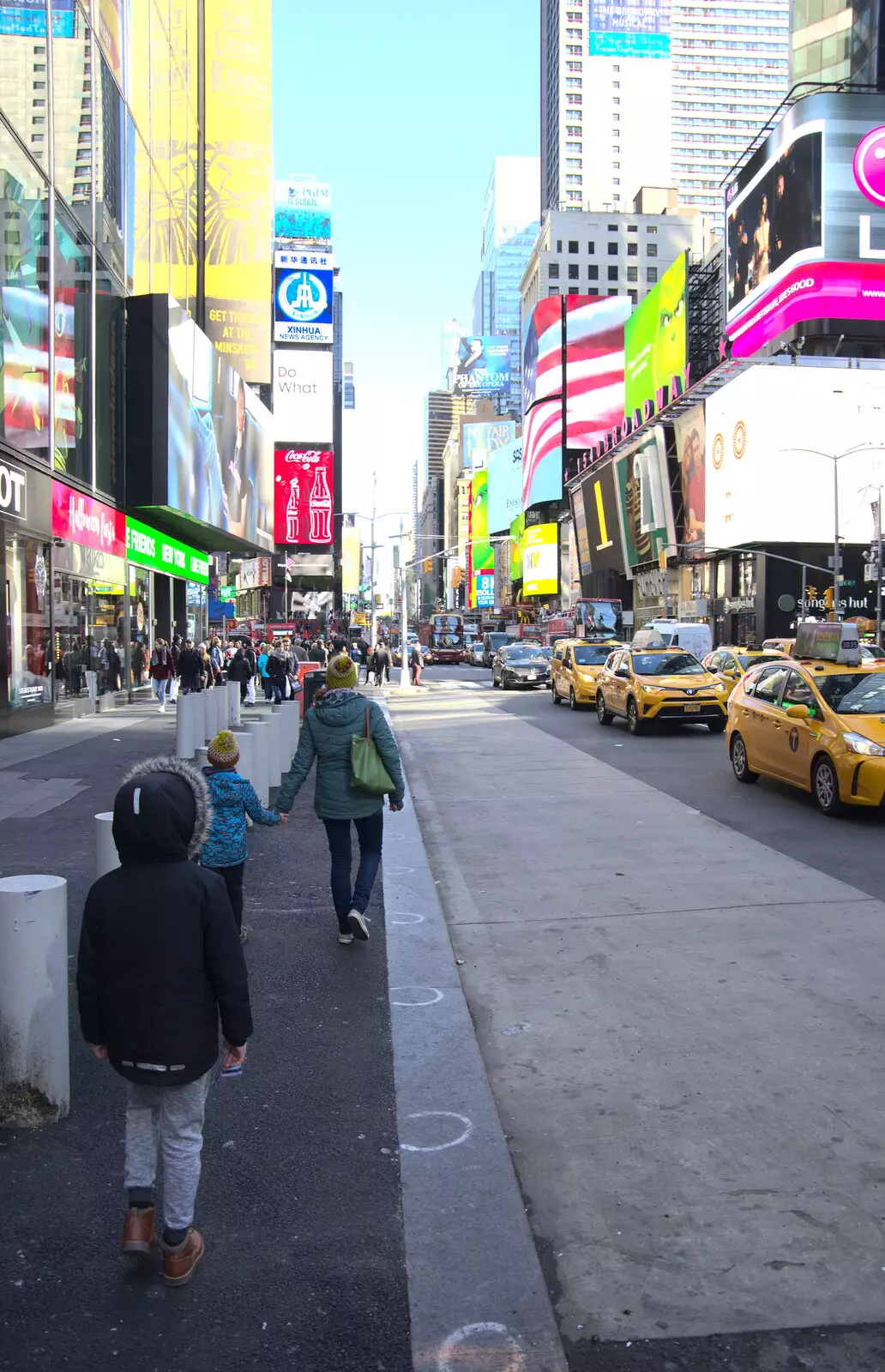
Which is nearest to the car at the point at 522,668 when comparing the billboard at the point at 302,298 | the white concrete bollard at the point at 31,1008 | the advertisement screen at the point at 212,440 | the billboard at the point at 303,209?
the advertisement screen at the point at 212,440

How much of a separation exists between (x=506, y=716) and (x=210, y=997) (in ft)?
71.5

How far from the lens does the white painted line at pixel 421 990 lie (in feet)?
18.3

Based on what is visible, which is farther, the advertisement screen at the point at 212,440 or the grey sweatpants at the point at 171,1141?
the advertisement screen at the point at 212,440

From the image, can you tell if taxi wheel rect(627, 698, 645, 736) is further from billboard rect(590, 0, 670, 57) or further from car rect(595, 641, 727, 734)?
billboard rect(590, 0, 670, 57)

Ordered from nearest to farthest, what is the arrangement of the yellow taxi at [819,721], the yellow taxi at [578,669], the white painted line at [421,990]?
the white painted line at [421,990]
the yellow taxi at [819,721]
the yellow taxi at [578,669]

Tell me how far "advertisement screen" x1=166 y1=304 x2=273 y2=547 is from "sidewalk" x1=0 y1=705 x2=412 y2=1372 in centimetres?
2628

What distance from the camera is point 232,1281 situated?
3219 mm

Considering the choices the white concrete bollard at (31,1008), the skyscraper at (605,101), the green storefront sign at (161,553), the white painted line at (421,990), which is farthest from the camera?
the skyscraper at (605,101)

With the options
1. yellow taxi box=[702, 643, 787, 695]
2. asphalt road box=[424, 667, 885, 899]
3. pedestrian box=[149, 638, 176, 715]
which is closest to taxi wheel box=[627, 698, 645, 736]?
asphalt road box=[424, 667, 885, 899]

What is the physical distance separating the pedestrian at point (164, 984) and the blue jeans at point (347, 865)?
3.43 m

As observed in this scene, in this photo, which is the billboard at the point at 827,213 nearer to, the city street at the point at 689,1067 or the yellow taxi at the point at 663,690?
the yellow taxi at the point at 663,690

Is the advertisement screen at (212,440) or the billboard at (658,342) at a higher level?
the billboard at (658,342)

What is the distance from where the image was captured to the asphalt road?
9016 millimetres

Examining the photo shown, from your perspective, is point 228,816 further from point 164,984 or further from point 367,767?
point 164,984
